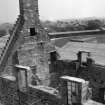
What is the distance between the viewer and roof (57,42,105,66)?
1525cm

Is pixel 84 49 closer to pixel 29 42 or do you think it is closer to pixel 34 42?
pixel 34 42

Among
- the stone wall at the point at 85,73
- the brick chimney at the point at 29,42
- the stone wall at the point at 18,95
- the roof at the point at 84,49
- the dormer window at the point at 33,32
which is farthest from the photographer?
the roof at the point at 84,49

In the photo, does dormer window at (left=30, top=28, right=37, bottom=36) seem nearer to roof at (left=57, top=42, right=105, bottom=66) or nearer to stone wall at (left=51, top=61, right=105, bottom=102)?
stone wall at (left=51, top=61, right=105, bottom=102)

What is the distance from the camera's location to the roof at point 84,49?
50.0 ft

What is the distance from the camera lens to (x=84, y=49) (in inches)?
679

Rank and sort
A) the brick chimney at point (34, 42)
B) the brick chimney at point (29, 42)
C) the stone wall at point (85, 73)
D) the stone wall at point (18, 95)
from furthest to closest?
the stone wall at point (85, 73), the brick chimney at point (34, 42), the brick chimney at point (29, 42), the stone wall at point (18, 95)

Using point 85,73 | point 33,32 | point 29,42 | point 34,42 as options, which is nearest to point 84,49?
point 85,73

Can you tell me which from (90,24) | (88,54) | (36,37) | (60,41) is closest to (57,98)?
(36,37)

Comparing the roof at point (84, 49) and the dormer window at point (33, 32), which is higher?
the dormer window at point (33, 32)

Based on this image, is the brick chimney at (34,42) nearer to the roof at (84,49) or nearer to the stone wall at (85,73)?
the stone wall at (85,73)

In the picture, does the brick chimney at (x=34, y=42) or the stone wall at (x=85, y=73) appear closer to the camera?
the brick chimney at (x=34, y=42)

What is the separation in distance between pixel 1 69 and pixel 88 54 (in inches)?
261

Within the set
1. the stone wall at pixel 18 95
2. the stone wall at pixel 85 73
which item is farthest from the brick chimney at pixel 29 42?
the stone wall at pixel 18 95

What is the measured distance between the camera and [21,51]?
12.7 metres
